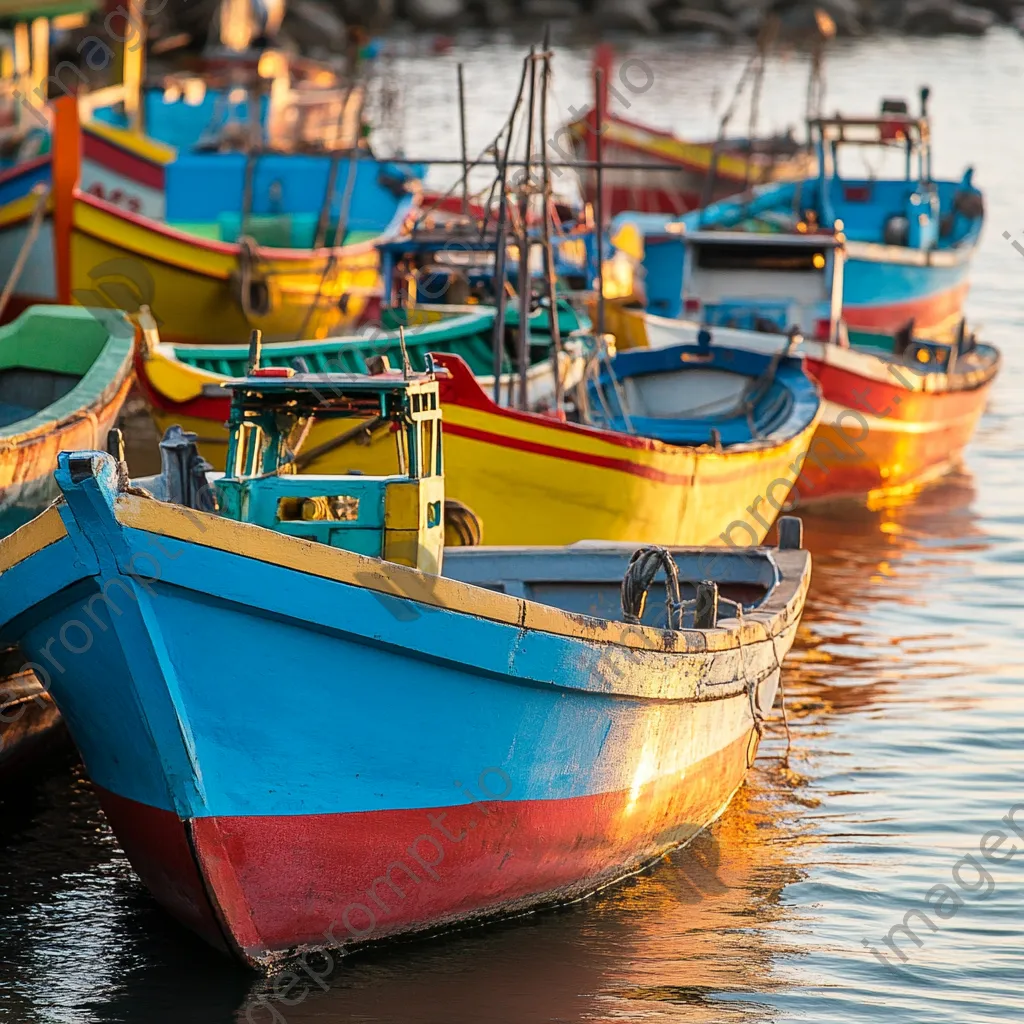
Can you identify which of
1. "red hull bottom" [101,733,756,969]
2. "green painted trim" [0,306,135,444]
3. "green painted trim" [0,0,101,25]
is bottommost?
"green painted trim" [0,0,101,25]

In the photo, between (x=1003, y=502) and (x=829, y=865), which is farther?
(x=1003, y=502)

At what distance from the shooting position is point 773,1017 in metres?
7.36

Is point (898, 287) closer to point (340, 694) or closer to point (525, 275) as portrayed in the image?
point (525, 275)

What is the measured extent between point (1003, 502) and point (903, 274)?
439 cm

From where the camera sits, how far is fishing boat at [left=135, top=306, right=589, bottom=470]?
1163cm

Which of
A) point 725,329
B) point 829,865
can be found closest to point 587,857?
point 829,865

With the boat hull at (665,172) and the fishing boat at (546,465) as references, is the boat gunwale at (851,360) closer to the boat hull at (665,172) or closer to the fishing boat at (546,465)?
the fishing boat at (546,465)

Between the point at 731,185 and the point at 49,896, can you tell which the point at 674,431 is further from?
the point at 731,185

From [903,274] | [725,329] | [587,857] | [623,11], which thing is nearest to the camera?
[587,857]

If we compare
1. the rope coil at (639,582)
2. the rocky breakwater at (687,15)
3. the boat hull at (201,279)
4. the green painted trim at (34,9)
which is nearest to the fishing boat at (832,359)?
the boat hull at (201,279)

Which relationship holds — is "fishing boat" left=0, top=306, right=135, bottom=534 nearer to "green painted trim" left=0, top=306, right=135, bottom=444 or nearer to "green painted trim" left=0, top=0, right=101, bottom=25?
"green painted trim" left=0, top=306, right=135, bottom=444

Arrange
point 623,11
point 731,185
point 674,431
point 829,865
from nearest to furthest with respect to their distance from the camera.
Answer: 1. point 829,865
2. point 674,431
3. point 731,185
4. point 623,11

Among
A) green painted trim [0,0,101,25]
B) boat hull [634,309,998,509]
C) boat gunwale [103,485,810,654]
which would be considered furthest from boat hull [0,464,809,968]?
green painted trim [0,0,101,25]

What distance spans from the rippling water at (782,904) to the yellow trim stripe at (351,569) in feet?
4.51
